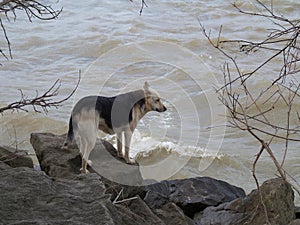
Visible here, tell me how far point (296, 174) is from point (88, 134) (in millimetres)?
3945

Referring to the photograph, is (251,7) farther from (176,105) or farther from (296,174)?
(296,174)

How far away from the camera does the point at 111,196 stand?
501cm

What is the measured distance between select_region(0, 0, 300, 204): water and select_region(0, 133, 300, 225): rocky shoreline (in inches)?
71.2

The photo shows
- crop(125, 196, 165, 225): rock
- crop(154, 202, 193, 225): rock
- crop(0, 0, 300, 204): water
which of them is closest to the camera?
crop(125, 196, 165, 225): rock

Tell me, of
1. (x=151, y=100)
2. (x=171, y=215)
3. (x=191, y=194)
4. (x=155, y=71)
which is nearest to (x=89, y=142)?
(x=151, y=100)

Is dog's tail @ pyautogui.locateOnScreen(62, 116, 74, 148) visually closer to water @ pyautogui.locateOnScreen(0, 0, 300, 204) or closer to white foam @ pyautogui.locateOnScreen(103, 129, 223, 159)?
water @ pyautogui.locateOnScreen(0, 0, 300, 204)

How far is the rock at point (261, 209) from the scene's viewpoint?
573cm

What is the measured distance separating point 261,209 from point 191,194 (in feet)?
4.55

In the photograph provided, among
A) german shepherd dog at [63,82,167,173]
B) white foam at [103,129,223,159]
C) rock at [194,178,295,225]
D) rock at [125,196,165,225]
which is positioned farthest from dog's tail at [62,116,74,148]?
white foam at [103,129,223,159]

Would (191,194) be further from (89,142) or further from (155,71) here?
(155,71)

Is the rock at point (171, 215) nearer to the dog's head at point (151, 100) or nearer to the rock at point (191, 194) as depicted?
the rock at point (191, 194)

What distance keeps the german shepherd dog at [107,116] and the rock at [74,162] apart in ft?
0.36

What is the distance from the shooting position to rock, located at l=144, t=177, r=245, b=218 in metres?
6.76

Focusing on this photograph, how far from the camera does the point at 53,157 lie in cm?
701
